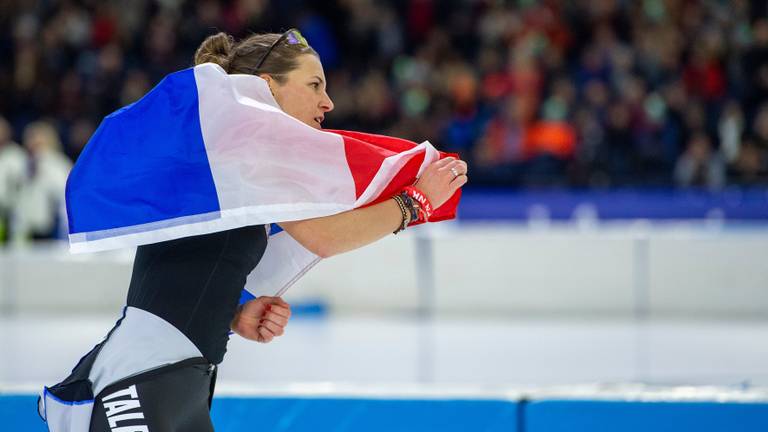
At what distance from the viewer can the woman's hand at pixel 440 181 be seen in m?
2.36

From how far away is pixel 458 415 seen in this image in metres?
3.52

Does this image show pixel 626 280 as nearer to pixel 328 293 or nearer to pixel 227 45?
pixel 328 293

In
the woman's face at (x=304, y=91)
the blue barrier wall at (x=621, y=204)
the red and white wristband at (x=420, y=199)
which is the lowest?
the red and white wristband at (x=420, y=199)

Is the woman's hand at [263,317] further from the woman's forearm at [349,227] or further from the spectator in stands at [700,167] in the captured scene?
the spectator in stands at [700,167]

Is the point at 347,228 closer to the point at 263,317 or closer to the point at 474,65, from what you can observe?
the point at 263,317

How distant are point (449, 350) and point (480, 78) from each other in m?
6.85

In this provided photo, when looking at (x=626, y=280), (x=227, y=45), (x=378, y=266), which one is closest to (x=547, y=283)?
(x=626, y=280)

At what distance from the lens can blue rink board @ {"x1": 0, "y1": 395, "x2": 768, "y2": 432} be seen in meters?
3.36


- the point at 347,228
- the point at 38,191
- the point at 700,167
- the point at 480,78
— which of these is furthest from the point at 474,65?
the point at 347,228

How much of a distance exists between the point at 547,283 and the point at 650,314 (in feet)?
2.80

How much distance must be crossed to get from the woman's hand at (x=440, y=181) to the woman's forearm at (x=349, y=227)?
0.10 meters

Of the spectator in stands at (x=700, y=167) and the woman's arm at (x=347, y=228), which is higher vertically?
the spectator in stands at (x=700, y=167)

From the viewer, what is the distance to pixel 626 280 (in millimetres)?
8789

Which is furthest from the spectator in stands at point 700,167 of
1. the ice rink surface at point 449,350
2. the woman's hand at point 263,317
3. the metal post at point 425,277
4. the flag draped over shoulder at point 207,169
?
the flag draped over shoulder at point 207,169
